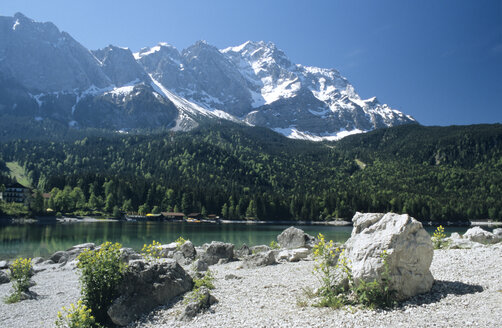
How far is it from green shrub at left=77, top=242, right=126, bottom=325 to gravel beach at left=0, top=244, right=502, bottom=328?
173 centimetres

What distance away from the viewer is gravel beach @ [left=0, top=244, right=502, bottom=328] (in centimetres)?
1163

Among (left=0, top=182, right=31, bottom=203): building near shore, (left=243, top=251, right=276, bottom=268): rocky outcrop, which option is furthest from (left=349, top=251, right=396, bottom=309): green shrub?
(left=0, top=182, right=31, bottom=203): building near shore

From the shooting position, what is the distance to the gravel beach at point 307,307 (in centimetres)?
1163

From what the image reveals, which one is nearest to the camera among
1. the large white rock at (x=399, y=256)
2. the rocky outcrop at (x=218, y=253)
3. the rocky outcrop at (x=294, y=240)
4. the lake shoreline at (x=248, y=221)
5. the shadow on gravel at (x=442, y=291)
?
the shadow on gravel at (x=442, y=291)

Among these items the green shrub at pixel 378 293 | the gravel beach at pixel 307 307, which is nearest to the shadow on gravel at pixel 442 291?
the gravel beach at pixel 307 307

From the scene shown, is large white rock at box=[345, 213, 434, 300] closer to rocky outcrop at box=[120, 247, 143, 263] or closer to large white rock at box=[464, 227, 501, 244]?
rocky outcrop at box=[120, 247, 143, 263]

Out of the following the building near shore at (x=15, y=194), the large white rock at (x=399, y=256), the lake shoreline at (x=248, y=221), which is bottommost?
the lake shoreline at (x=248, y=221)

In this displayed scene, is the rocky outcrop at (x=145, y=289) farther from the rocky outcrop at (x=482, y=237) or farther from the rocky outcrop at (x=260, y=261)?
the rocky outcrop at (x=482, y=237)

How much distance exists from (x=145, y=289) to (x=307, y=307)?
23.2 feet

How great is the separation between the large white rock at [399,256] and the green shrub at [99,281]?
9.86 m

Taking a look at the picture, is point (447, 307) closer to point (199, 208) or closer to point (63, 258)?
point (63, 258)

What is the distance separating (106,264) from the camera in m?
15.1

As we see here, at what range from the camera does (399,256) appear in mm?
13461

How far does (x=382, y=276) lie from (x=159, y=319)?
8851 mm
